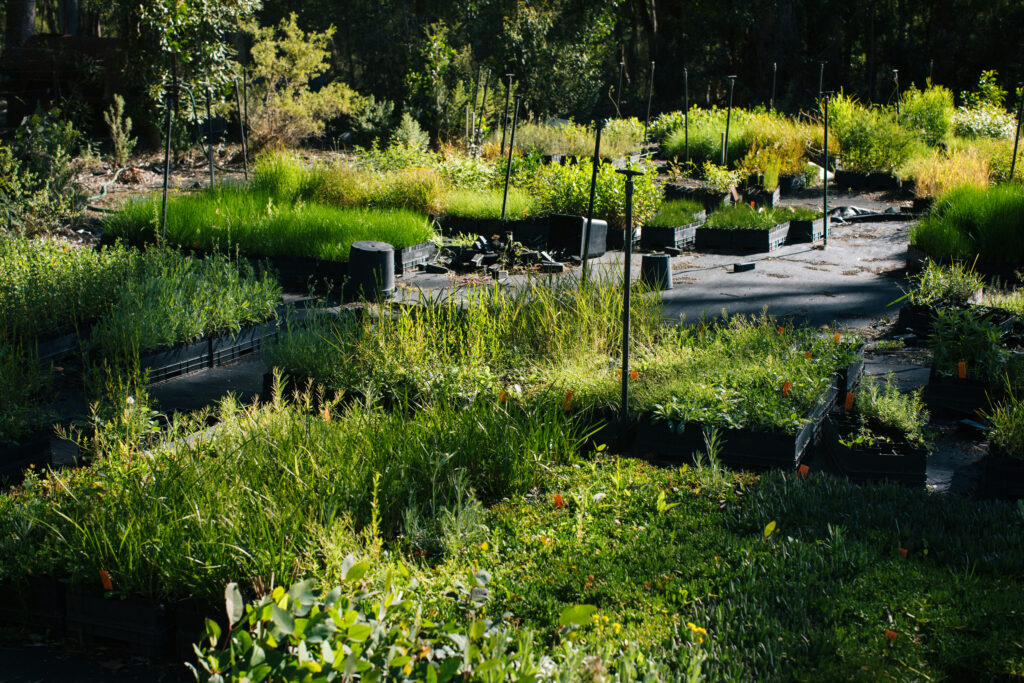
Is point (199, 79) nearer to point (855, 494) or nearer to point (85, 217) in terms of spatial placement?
point (85, 217)

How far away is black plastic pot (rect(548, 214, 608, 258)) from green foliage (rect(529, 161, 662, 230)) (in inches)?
17.3

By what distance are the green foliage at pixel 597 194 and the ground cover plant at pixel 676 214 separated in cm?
19

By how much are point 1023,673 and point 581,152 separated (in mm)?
13187

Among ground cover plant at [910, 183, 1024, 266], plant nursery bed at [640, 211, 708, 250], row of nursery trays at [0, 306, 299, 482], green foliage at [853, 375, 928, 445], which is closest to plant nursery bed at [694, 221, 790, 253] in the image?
plant nursery bed at [640, 211, 708, 250]

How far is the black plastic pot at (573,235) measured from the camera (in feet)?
31.5

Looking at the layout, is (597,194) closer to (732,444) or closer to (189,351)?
(189,351)

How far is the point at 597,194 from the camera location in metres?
10.3

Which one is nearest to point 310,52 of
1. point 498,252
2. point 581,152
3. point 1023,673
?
point 581,152

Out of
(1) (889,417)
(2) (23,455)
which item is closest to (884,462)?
(1) (889,417)

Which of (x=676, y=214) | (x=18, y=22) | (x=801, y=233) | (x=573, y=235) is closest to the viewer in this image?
(x=573, y=235)

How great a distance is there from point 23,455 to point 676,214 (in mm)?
8204

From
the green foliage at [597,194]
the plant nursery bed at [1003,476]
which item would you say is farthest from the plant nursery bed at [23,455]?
the green foliage at [597,194]

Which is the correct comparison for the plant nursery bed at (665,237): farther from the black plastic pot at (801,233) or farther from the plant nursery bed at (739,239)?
the black plastic pot at (801,233)

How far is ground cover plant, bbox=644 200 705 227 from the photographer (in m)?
10.5
